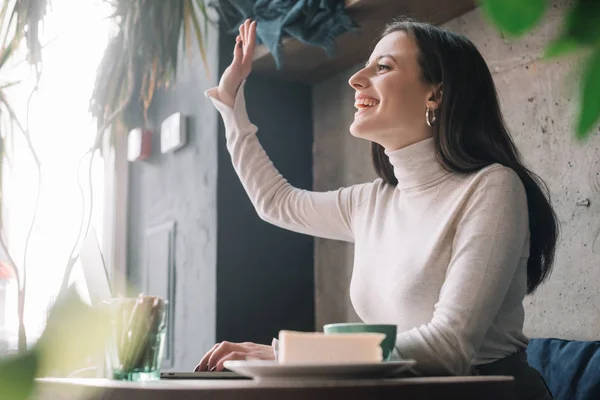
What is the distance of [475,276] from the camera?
116 centimetres

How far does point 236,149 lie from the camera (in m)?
1.74

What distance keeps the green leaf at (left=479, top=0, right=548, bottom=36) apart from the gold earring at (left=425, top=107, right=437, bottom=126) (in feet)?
4.26

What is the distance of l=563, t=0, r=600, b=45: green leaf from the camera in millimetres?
259

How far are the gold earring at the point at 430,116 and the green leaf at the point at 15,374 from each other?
106cm

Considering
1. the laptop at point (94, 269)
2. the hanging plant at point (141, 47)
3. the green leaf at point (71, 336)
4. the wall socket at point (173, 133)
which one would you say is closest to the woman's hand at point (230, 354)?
the green leaf at point (71, 336)

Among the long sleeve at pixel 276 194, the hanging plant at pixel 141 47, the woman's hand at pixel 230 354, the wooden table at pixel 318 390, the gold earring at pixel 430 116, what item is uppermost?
the hanging plant at pixel 141 47

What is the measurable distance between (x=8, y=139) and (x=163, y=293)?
0.85m

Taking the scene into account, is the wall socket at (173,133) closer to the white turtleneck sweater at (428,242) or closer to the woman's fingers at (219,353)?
the white turtleneck sweater at (428,242)

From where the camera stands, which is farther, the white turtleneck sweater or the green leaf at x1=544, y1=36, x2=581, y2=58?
the white turtleneck sweater

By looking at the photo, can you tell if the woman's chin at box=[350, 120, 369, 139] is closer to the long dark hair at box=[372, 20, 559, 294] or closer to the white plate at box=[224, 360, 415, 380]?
the long dark hair at box=[372, 20, 559, 294]

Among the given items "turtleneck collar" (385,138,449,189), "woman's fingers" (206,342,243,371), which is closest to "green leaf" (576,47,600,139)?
"woman's fingers" (206,342,243,371)

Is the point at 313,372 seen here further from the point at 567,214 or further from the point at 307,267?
the point at 307,267

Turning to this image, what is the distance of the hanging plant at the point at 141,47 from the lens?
264 centimetres

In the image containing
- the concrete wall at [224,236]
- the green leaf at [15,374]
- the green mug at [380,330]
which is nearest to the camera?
the green leaf at [15,374]
